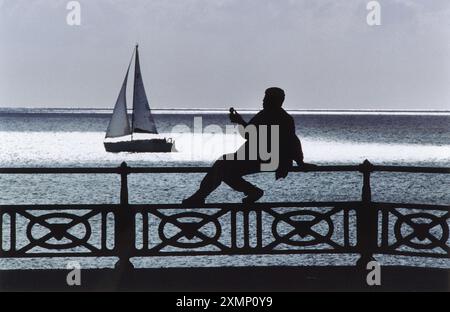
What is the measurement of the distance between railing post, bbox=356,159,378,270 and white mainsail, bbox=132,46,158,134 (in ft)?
196

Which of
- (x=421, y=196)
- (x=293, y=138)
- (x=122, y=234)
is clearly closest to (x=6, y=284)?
(x=122, y=234)

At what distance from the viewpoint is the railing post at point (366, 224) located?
1020 centimetres

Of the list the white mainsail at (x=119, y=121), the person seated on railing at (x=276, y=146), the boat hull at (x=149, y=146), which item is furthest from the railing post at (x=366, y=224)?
the boat hull at (x=149, y=146)

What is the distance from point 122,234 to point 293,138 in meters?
2.21

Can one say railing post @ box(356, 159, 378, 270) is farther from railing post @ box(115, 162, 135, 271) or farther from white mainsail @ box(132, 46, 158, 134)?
white mainsail @ box(132, 46, 158, 134)

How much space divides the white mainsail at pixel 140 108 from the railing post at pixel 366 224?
59.8 metres

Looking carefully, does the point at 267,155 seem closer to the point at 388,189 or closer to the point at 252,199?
the point at 252,199

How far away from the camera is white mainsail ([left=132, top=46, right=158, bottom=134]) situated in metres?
69.8

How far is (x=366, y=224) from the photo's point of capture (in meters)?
10.2

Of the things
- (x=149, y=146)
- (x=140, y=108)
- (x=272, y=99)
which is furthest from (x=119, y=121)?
(x=272, y=99)

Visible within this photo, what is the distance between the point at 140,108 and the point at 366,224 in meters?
64.3
